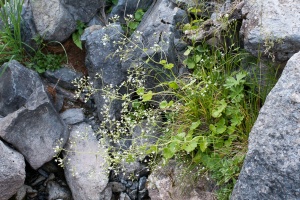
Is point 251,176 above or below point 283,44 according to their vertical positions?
below

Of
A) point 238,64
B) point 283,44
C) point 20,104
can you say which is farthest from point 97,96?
point 283,44

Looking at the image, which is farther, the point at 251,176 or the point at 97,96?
the point at 97,96

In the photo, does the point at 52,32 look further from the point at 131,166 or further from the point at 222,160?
the point at 222,160

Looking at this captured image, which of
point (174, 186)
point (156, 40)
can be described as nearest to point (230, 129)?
point (174, 186)

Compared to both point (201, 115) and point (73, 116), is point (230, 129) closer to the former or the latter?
point (201, 115)

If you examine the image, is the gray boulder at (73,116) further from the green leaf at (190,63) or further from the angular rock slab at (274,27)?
the angular rock slab at (274,27)

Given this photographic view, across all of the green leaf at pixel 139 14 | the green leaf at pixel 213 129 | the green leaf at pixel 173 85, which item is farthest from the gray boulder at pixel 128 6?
the green leaf at pixel 213 129
